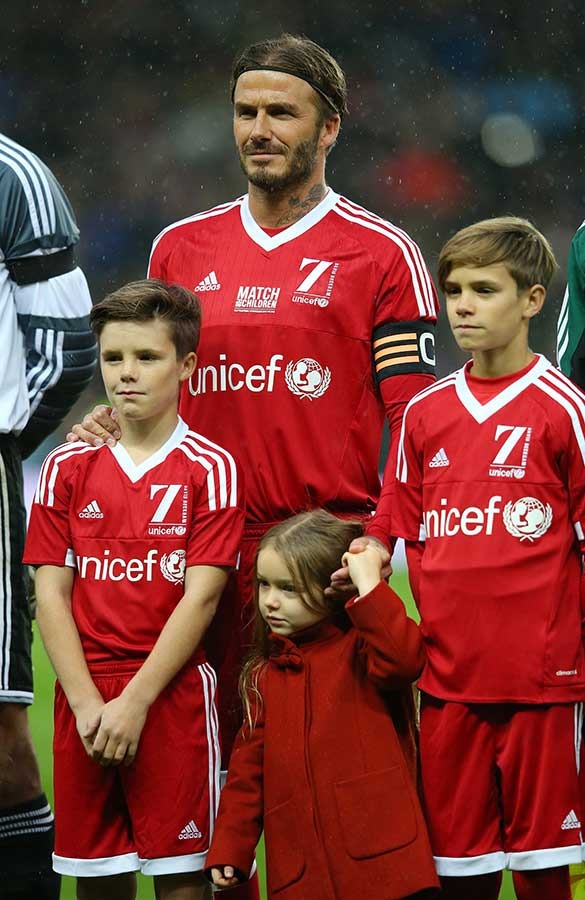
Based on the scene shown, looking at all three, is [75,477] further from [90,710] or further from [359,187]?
[359,187]

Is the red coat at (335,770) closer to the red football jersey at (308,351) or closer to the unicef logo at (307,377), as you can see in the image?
the red football jersey at (308,351)

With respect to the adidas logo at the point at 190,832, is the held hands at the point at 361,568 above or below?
above

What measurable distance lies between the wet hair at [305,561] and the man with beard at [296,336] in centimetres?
14

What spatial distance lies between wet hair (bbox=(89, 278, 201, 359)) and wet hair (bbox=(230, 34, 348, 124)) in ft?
1.53

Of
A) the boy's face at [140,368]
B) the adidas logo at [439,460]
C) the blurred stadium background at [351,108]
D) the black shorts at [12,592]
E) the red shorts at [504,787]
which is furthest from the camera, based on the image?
the blurred stadium background at [351,108]

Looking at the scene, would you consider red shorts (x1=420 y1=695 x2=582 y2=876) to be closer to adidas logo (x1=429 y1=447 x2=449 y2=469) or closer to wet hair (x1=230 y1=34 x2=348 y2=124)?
adidas logo (x1=429 y1=447 x2=449 y2=469)

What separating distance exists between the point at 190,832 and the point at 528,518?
31.9 inches

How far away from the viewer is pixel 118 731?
2.40m

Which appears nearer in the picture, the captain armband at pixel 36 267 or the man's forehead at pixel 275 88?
the man's forehead at pixel 275 88

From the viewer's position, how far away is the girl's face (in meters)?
2.49

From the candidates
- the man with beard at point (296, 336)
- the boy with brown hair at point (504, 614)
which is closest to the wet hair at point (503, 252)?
the boy with brown hair at point (504, 614)

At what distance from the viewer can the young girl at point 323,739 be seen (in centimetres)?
237

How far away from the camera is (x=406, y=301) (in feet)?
8.85

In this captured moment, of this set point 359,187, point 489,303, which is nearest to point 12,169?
point 489,303
